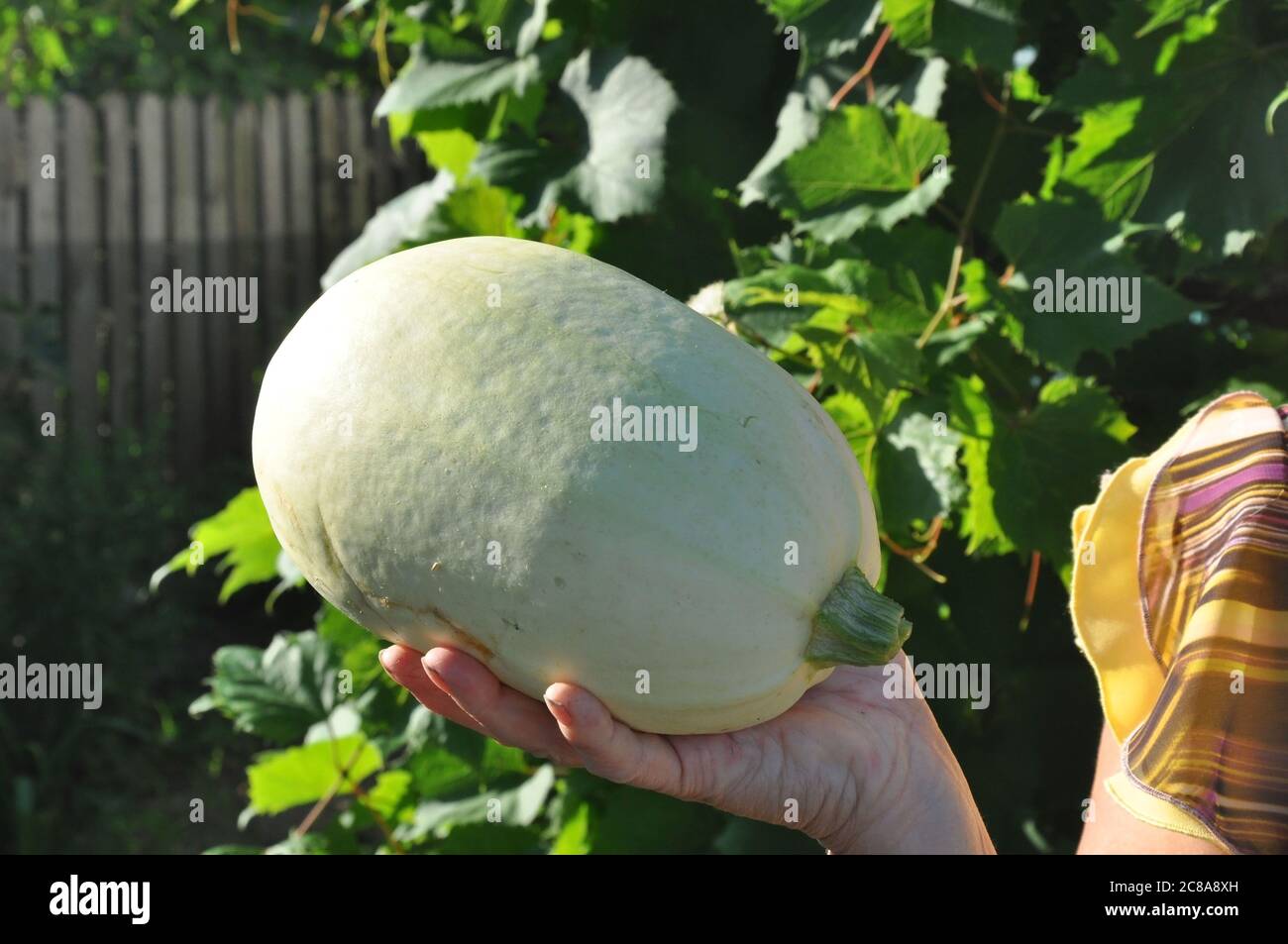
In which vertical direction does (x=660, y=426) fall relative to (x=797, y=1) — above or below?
below

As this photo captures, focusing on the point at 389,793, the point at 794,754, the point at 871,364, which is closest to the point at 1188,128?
the point at 871,364

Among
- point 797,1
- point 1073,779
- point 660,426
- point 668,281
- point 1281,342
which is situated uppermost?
point 797,1

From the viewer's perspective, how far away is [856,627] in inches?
46.1

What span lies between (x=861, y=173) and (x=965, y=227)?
6.7 inches

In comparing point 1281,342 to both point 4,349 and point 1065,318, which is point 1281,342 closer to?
point 1065,318

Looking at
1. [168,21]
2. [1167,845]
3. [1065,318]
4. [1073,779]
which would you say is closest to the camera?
[1167,845]

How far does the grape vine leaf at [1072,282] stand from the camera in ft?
4.85

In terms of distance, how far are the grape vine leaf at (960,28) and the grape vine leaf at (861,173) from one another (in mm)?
87

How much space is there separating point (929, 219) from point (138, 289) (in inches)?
173

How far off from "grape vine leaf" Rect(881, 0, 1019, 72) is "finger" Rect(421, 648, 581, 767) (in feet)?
→ 2.93

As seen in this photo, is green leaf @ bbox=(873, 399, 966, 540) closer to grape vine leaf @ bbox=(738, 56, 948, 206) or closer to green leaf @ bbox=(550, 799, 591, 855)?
grape vine leaf @ bbox=(738, 56, 948, 206)

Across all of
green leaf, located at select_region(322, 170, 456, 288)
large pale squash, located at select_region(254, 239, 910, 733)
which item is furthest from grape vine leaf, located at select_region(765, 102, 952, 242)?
green leaf, located at select_region(322, 170, 456, 288)

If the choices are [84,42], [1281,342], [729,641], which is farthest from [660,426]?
[84,42]

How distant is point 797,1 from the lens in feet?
5.05
